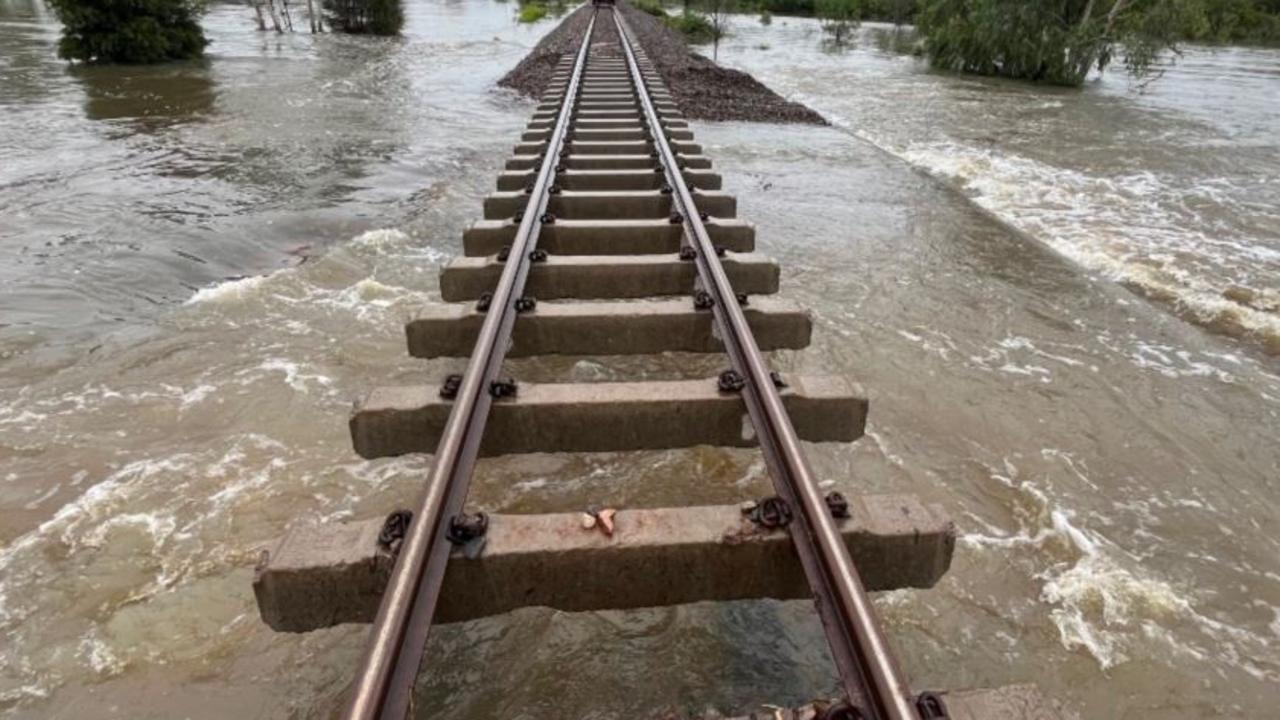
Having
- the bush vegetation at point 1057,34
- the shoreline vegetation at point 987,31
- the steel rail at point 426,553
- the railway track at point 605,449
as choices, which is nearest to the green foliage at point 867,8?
the shoreline vegetation at point 987,31

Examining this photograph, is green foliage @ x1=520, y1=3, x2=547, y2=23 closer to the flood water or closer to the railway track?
the flood water

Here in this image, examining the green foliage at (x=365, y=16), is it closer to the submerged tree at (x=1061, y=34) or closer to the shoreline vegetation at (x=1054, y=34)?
the shoreline vegetation at (x=1054, y=34)

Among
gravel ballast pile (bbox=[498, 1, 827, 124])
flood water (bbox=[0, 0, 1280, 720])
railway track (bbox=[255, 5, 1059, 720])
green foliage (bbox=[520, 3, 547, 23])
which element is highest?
green foliage (bbox=[520, 3, 547, 23])

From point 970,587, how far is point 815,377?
3.62 ft

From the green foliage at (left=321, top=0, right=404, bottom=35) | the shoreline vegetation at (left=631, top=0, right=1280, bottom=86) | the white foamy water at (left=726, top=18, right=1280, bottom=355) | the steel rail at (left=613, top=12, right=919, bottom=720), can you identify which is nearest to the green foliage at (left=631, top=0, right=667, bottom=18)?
the green foliage at (left=321, top=0, right=404, bottom=35)

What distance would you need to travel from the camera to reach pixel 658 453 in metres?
3.89

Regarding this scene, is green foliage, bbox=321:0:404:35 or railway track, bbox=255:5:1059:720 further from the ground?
green foliage, bbox=321:0:404:35

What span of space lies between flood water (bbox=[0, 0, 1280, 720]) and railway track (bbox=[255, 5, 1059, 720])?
→ 48cm

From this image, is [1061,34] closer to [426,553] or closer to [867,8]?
[426,553]

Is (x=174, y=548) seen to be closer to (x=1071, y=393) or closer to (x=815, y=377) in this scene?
(x=815, y=377)

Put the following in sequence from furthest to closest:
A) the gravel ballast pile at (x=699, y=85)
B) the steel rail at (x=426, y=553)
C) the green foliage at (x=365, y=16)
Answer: the green foliage at (x=365, y=16), the gravel ballast pile at (x=699, y=85), the steel rail at (x=426, y=553)

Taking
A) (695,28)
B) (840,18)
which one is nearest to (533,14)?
(695,28)

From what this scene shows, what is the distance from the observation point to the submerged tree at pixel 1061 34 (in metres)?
20.2

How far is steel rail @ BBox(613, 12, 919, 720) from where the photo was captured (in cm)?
185
